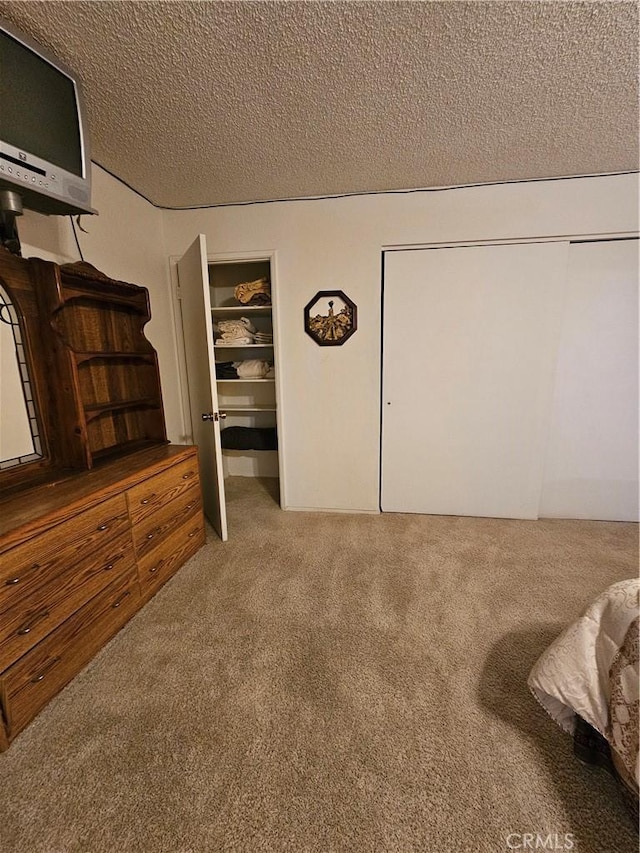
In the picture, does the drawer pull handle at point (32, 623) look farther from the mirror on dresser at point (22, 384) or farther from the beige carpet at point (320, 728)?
the mirror on dresser at point (22, 384)

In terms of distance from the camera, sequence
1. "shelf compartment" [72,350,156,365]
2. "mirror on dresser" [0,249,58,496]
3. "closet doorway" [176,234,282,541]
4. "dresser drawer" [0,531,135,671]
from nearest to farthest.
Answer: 1. "dresser drawer" [0,531,135,671]
2. "mirror on dresser" [0,249,58,496]
3. "shelf compartment" [72,350,156,365]
4. "closet doorway" [176,234,282,541]

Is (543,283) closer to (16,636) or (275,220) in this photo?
(275,220)

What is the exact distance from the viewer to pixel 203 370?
227cm

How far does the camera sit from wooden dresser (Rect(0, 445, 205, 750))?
3.68 ft

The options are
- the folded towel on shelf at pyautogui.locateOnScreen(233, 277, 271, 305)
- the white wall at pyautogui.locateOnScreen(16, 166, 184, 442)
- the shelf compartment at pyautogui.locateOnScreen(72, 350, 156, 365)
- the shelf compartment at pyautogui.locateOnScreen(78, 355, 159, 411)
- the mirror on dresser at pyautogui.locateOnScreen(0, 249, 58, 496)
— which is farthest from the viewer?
the folded towel on shelf at pyautogui.locateOnScreen(233, 277, 271, 305)

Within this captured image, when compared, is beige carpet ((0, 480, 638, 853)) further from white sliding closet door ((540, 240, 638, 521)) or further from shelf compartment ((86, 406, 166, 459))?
shelf compartment ((86, 406, 166, 459))

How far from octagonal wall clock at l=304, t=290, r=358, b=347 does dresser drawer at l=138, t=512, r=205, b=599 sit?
152 cm

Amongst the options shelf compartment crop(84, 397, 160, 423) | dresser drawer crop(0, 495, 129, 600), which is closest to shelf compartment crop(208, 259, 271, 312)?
shelf compartment crop(84, 397, 160, 423)

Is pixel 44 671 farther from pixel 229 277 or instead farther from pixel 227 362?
pixel 229 277

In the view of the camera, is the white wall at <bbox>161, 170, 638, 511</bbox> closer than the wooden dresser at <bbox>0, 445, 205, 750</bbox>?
No

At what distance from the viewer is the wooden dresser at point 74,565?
112cm

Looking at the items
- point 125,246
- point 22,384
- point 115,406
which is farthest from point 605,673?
point 125,246

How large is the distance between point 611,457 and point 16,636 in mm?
3446

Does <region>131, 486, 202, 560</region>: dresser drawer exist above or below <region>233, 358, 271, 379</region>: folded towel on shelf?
below
